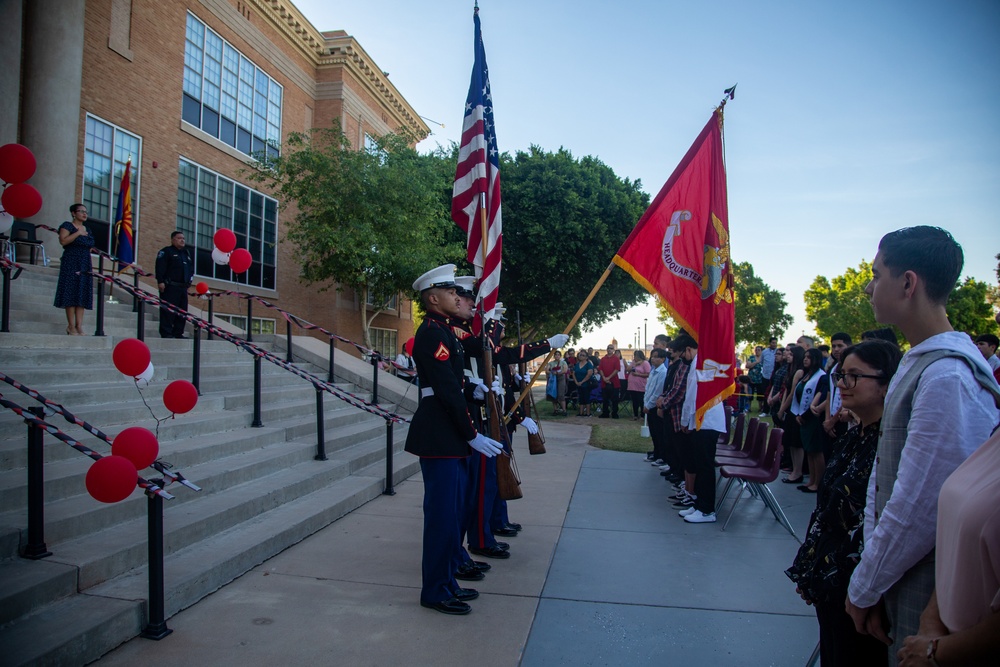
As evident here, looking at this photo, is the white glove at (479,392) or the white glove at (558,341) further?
the white glove at (558,341)

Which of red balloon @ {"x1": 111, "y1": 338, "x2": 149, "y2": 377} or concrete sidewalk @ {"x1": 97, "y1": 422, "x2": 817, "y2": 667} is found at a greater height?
red balloon @ {"x1": 111, "y1": 338, "x2": 149, "y2": 377}

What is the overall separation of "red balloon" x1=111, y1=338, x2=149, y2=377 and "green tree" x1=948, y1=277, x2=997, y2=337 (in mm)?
44423

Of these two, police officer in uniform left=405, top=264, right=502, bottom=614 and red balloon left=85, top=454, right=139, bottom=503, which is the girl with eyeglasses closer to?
police officer in uniform left=405, top=264, right=502, bottom=614

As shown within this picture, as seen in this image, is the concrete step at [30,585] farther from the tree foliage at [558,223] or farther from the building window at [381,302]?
the tree foliage at [558,223]

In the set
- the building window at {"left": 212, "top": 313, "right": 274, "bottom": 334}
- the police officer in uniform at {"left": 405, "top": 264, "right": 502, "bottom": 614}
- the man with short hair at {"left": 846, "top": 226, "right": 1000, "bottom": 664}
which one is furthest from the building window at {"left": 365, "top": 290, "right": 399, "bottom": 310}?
the man with short hair at {"left": 846, "top": 226, "right": 1000, "bottom": 664}

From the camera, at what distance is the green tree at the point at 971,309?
128ft

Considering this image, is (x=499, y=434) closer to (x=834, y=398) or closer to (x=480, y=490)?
(x=480, y=490)

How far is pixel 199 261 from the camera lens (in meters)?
16.1

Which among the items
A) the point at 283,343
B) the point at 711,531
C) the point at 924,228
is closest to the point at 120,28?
the point at 283,343

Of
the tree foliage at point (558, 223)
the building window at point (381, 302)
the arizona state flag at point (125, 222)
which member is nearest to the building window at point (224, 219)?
the building window at point (381, 302)

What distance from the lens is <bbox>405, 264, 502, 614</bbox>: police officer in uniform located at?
3908 millimetres

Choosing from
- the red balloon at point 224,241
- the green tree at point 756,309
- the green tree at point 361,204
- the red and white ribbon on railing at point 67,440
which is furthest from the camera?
the green tree at point 756,309

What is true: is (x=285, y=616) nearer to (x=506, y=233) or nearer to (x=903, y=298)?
(x=903, y=298)

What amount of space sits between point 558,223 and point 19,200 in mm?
18140
